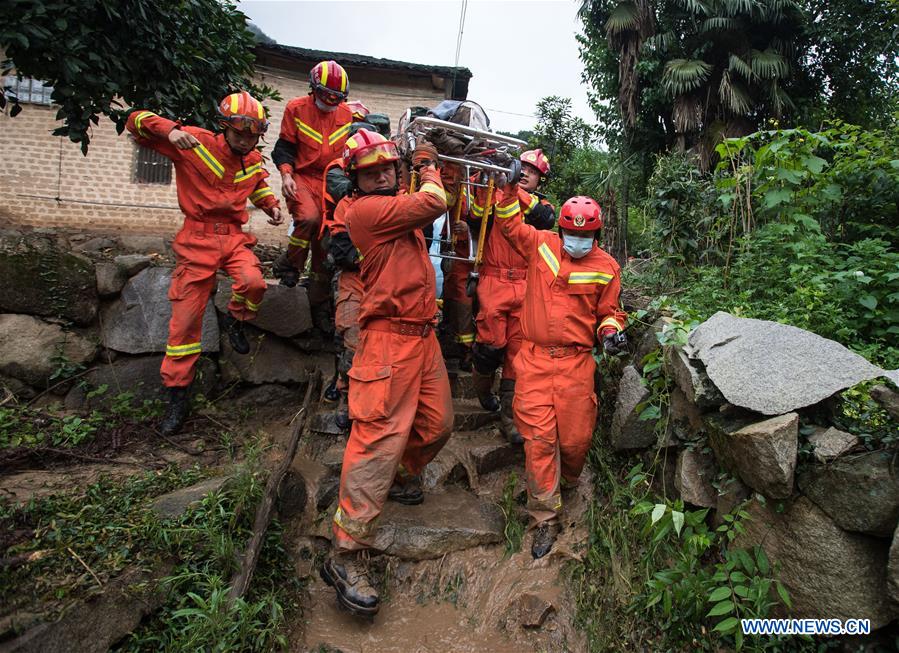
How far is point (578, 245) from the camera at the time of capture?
350cm

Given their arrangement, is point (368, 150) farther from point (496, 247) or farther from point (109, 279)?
point (109, 279)

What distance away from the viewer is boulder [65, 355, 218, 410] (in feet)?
14.2

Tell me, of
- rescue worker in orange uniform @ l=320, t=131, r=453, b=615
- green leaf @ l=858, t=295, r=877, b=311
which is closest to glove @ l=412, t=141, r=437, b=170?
rescue worker in orange uniform @ l=320, t=131, r=453, b=615

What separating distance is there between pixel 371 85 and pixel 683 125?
6.01m

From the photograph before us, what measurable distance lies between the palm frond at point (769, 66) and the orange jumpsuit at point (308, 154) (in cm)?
892

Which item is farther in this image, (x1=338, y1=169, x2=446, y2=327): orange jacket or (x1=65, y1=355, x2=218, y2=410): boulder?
(x1=65, y1=355, x2=218, y2=410): boulder

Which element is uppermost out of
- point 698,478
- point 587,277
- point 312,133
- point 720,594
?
point 312,133

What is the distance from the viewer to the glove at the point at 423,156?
10.0 feet

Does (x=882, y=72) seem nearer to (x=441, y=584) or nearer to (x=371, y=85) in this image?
(x=371, y=85)

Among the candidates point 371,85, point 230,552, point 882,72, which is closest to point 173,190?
point 371,85

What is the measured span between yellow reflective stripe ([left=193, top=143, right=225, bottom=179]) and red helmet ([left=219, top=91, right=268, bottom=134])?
26cm

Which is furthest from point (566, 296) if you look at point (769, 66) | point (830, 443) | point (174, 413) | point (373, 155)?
point (769, 66)

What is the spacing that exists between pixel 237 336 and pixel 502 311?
2210 mm

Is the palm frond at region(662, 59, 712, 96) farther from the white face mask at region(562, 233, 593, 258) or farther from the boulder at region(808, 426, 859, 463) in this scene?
the boulder at region(808, 426, 859, 463)
